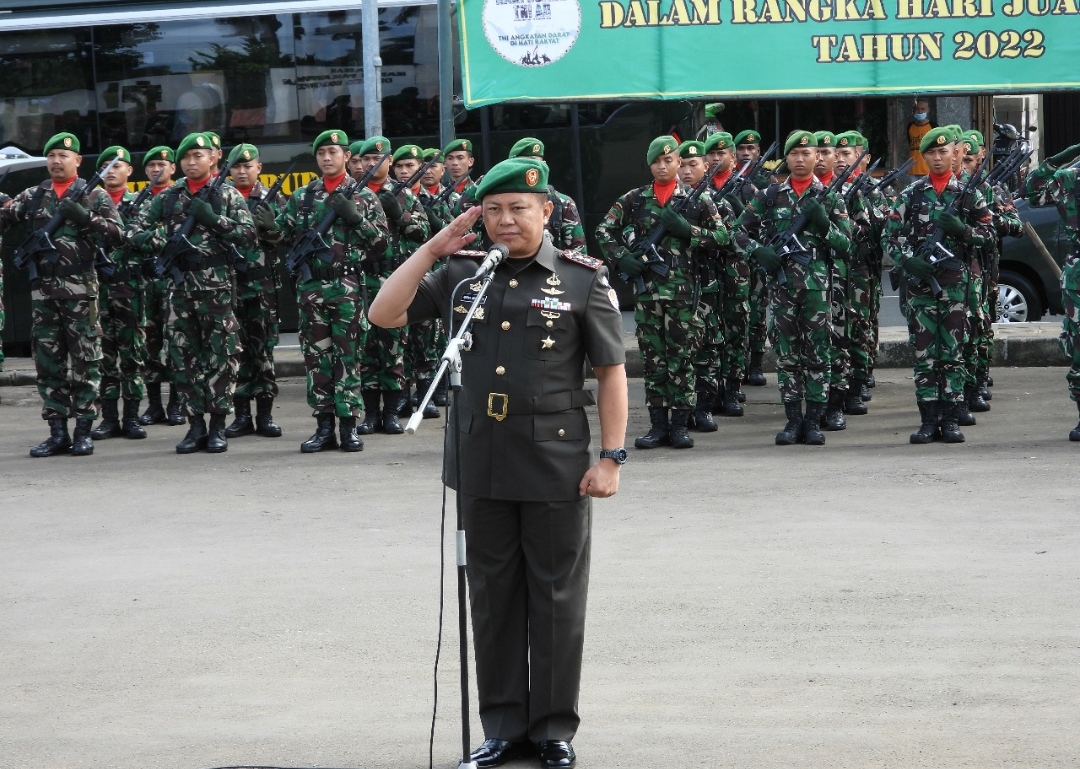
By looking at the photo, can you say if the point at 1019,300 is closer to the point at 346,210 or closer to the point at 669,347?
the point at 669,347

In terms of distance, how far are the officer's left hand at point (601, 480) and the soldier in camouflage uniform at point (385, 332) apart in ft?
21.9

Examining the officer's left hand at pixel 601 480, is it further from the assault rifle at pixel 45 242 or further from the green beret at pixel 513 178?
the assault rifle at pixel 45 242

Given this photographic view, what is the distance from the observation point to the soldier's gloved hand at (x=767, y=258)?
10.4 meters

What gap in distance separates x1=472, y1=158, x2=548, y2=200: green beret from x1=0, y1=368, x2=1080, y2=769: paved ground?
167 centimetres

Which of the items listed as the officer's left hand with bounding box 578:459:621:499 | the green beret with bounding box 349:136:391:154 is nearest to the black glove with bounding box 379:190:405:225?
the green beret with bounding box 349:136:391:154

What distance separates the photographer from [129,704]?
530 cm

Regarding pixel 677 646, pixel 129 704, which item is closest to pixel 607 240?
pixel 677 646

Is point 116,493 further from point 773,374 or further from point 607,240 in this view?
point 773,374

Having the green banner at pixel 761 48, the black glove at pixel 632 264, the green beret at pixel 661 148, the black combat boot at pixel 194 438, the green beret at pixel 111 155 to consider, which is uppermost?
the green banner at pixel 761 48

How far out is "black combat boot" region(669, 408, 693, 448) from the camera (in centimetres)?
1032

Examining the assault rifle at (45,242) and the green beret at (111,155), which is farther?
the green beret at (111,155)

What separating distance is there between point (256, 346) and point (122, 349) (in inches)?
40.4

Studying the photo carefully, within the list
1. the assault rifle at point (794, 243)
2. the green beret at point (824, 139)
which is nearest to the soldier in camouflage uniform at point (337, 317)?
the assault rifle at point (794, 243)

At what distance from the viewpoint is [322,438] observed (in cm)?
1053
